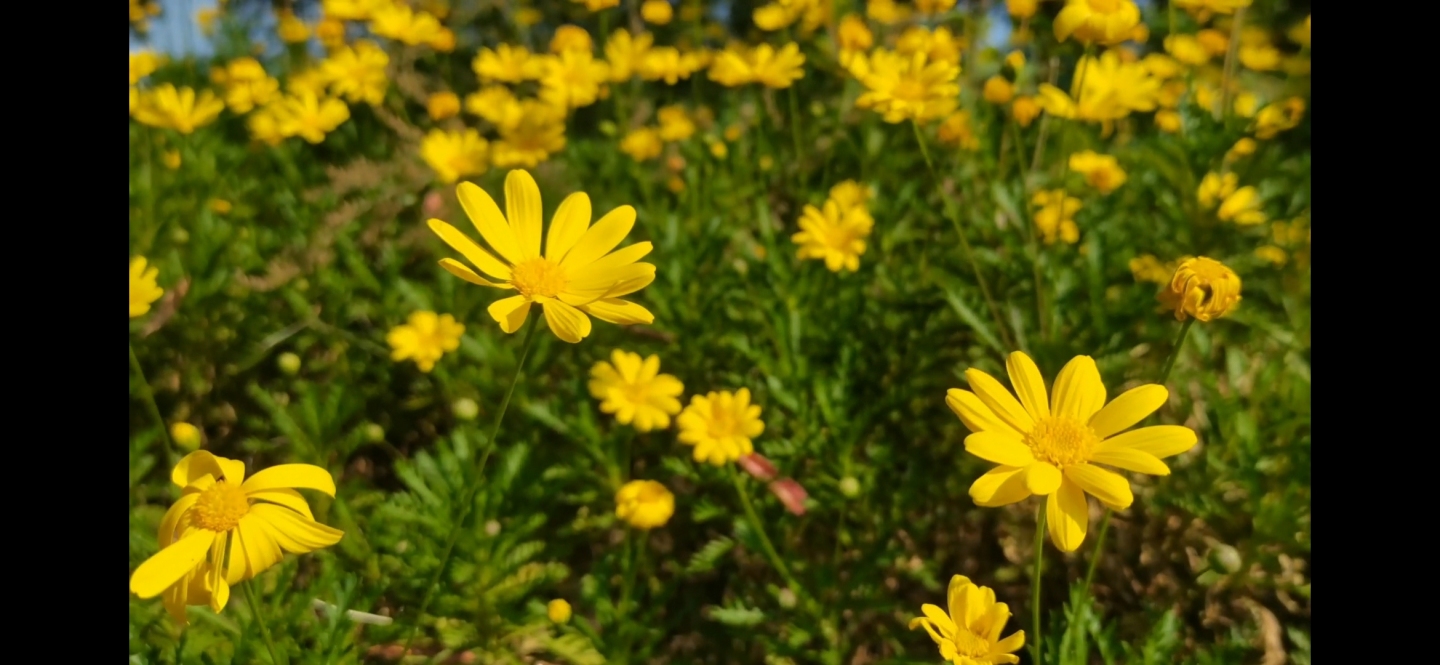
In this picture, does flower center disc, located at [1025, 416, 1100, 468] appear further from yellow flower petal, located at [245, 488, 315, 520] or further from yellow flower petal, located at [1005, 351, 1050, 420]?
yellow flower petal, located at [245, 488, 315, 520]

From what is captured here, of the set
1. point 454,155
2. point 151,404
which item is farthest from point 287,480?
point 454,155

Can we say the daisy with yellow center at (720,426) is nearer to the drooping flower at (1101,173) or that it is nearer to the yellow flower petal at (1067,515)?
the yellow flower petal at (1067,515)

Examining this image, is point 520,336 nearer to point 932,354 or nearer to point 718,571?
point 718,571

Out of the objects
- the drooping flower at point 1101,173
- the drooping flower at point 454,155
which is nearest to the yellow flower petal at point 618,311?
the drooping flower at point 454,155

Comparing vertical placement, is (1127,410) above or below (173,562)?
above

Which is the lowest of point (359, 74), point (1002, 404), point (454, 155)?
point (1002, 404)

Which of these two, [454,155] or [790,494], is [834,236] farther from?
[454,155]

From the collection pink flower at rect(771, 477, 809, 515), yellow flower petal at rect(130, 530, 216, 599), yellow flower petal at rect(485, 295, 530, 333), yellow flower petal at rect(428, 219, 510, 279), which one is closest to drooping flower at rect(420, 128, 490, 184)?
pink flower at rect(771, 477, 809, 515)
